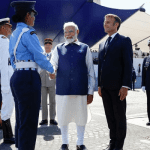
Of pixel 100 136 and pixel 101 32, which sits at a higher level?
pixel 101 32

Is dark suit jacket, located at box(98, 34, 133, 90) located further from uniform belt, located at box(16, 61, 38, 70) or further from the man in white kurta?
uniform belt, located at box(16, 61, 38, 70)

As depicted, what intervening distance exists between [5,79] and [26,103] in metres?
1.36

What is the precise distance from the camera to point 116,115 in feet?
11.1

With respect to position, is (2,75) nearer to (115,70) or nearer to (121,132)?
(115,70)

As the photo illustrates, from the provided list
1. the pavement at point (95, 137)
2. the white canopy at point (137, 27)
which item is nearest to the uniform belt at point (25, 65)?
the pavement at point (95, 137)

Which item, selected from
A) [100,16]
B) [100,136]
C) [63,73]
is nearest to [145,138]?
[100,136]

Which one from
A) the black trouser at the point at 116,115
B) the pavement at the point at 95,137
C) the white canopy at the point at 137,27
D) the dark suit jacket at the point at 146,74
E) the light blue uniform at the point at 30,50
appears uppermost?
the white canopy at the point at 137,27

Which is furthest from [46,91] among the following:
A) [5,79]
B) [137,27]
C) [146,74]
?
[137,27]

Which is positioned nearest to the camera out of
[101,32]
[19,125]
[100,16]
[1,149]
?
[19,125]

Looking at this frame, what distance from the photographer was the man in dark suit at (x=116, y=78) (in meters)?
3.31

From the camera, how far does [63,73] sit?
3.51 metres

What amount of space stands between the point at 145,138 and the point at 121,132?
108cm

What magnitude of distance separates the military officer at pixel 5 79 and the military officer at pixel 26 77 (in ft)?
3.86

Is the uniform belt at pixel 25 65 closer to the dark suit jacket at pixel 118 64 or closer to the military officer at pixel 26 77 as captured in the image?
the military officer at pixel 26 77
